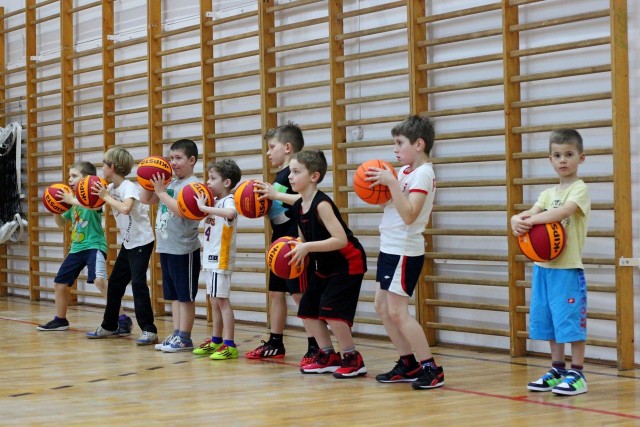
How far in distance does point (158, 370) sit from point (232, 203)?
1053 millimetres

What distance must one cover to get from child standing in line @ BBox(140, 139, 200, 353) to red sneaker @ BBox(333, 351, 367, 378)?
132 cm

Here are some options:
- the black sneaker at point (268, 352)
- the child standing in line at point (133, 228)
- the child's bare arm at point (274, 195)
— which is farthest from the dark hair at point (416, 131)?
the child standing in line at point (133, 228)

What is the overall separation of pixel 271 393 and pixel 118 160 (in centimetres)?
258

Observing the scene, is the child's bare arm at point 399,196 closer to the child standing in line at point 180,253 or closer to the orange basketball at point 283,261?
the orange basketball at point 283,261

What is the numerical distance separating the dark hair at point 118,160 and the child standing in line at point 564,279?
3017 millimetres

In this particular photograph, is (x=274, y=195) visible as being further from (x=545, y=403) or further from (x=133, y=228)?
(x=545, y=403)

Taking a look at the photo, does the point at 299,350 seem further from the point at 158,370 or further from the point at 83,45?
the point at 83,45

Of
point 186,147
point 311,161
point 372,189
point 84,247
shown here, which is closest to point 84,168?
point 84,247

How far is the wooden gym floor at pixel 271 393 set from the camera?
4156 millimetres

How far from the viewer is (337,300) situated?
516 cm

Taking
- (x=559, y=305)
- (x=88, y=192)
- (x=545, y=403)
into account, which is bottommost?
(x=545, y=403)

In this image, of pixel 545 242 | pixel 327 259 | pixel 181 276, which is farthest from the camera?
pixel 181 276

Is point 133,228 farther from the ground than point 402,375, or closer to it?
farther from the ground

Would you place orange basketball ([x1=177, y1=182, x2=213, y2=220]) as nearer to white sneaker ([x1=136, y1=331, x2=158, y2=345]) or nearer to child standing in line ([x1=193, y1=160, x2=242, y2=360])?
child standing in line ([x1=193, y1=160, x2=242, y2=360])
